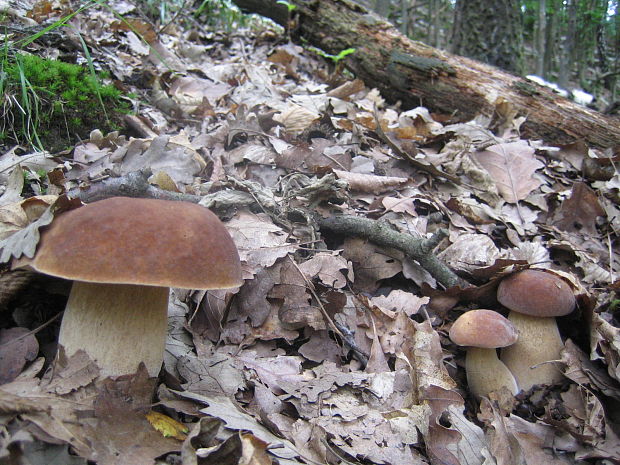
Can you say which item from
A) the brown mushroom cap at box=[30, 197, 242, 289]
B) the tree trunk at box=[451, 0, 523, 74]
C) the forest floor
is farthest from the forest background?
the brown mushroom cap at box=[30, 197, 242, 289]

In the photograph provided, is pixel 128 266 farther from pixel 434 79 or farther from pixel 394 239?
pixel 434 79

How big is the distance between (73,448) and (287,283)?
1.26 metres

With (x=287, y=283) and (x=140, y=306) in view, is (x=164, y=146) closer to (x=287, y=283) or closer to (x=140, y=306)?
(x=287, y=283)

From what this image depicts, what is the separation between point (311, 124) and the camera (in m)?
3.86

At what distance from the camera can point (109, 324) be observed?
60.8 inches

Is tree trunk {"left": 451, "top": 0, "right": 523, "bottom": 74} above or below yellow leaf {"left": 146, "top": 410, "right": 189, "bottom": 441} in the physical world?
above

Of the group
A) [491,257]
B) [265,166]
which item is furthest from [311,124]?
[491,257]

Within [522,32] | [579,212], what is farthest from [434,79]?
[522,32]

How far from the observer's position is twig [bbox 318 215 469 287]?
255 centimetres

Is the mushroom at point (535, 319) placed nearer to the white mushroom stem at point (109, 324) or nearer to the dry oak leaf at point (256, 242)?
the dry oak leaf at point (256, 242)

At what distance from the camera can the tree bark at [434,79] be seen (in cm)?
444

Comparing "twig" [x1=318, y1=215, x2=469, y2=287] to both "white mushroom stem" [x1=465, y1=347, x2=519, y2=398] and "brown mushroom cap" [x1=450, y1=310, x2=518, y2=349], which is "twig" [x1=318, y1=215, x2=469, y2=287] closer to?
"brown mushroom cap" [x1=450, y1=310, x2=518, y2=349]

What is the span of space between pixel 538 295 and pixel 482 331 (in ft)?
1.39

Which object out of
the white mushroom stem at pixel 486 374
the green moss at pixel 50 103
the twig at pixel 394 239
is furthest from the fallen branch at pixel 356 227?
the green moss at pixel 50 103
